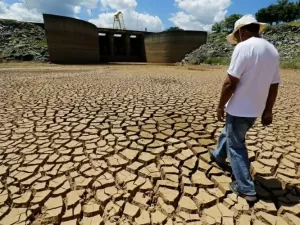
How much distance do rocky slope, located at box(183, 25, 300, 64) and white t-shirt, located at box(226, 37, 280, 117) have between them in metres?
18.4

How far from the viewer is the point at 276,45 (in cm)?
1995

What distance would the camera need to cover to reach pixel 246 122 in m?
1.79

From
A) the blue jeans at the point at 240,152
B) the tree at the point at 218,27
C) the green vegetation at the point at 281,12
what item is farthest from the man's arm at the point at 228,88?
the tree at the point at 218,27

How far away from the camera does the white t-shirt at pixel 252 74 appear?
1.60 m

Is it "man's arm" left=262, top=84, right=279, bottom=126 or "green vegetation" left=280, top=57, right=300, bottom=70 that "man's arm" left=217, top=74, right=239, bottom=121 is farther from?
"green vegetation" left=280, top=57, right=300, bottom=70

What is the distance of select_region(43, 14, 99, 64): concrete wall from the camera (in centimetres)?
2183

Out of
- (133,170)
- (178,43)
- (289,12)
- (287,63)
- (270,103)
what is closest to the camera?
(270,103)

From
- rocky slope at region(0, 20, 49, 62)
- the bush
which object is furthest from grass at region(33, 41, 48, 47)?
the bush

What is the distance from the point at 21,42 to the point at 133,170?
2787cm

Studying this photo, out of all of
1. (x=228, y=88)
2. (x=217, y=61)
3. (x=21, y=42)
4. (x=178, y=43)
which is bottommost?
(x=217, y=61)

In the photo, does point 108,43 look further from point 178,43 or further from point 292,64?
point 292,64

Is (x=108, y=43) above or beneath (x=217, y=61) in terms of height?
above

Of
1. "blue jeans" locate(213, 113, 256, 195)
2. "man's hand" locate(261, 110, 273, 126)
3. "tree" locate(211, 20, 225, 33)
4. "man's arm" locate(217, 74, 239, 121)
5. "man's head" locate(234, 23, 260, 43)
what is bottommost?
"blue jeans" locate(213, 113, 256, 195)

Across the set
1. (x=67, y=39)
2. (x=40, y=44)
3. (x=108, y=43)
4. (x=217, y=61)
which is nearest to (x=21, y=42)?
(x=40, y=44)
